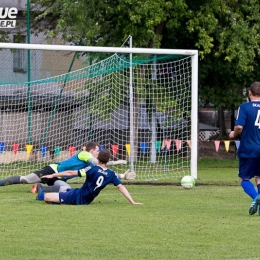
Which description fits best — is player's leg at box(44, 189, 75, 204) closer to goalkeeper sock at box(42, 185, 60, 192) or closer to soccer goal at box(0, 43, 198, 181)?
goalkeeper sock at box(42, 185, 60, 192)

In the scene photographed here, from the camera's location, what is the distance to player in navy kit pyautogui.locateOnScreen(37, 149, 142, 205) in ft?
41.0

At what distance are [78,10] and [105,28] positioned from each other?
1.11m

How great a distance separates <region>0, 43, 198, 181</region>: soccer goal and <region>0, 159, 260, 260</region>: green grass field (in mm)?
4837

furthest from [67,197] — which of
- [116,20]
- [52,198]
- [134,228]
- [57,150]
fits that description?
[116,20]

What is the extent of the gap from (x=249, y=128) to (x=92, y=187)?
2695 millimetres

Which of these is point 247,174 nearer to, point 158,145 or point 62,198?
point 62,198

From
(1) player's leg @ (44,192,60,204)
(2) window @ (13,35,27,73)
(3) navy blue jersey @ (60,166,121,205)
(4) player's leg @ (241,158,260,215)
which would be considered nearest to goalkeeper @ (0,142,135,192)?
(1) player's leg @ (44,192,60,204)

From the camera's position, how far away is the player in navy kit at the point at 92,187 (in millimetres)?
12484

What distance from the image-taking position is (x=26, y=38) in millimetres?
27703

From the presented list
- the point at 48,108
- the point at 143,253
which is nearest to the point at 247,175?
the point at 143,253

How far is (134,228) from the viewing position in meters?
9.86

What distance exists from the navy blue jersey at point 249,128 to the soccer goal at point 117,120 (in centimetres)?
773

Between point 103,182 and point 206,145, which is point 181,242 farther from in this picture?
point 206,145

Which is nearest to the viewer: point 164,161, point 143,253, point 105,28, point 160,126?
point 143,253
